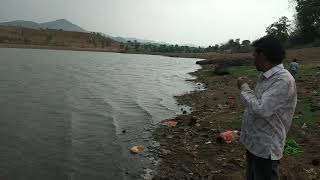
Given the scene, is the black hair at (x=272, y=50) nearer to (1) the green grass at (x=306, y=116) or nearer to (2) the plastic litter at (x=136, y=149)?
(2) the plastic litter at (x=136, y=149)

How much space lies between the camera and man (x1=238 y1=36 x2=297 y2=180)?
519 centimetres

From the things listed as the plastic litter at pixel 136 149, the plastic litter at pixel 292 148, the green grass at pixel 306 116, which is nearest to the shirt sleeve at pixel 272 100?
the plastic litter at pixel 292 148

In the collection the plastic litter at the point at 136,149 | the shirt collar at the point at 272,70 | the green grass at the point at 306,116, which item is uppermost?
the shirt collar at the point at 272,70

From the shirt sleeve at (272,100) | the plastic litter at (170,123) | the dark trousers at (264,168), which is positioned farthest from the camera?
the plastic litter at (170,123)

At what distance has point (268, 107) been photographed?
5.16 m

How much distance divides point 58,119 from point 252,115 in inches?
561

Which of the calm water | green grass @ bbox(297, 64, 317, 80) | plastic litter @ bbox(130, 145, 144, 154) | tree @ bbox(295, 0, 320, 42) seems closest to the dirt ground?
plastic litter @ bbox(130, 145, 144, 154)

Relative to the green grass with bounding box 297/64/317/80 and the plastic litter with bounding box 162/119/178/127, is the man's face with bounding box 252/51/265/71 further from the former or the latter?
the green grass with bounding box 297/64/317/80

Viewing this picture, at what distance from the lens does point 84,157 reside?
41.3 feet

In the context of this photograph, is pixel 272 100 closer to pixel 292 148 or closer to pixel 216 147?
pixel 292 148

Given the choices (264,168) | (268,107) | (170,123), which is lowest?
(170,123)

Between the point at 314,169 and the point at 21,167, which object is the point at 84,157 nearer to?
the point at 21,167

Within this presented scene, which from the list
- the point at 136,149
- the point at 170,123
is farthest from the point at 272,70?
the point at 170,123

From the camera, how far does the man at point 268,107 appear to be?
5.19 meters
